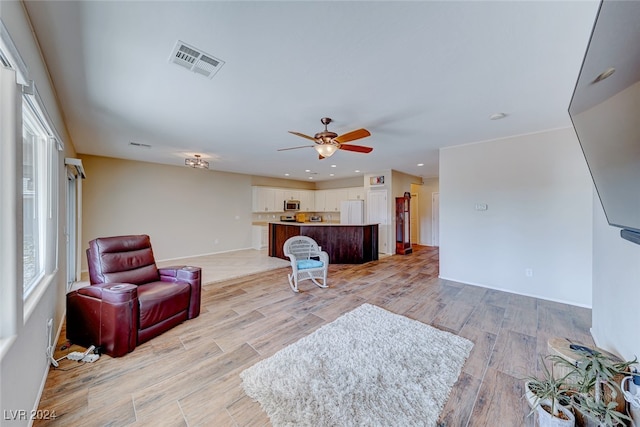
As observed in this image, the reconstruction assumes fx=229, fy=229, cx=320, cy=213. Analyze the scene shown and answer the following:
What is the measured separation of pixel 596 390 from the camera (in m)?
1.30

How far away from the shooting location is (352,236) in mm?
5895

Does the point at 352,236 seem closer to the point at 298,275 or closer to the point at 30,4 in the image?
the point at 298,275

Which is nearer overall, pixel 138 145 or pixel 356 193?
pixel 138 145

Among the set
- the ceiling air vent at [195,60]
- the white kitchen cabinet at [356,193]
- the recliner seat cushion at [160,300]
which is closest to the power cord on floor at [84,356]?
the recliner seat cushion at [160,300]

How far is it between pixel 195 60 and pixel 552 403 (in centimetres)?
337

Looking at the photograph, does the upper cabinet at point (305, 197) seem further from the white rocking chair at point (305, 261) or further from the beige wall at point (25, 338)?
the beige wall at point (25, 338)

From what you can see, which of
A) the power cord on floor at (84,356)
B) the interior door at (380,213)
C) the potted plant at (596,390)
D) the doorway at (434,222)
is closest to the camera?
the potted plant at (596,390)

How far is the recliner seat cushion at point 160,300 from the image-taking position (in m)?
2.34

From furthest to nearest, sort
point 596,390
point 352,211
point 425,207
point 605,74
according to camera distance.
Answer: point 425,207, point 352,211, point 596,390, point 605,74

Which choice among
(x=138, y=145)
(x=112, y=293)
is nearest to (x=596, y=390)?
(x=112, y=293)

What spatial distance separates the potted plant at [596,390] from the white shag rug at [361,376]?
710 mm

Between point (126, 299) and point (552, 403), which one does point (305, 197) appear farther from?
point (552, 403)

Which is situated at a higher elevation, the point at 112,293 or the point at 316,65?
the point at 316,65

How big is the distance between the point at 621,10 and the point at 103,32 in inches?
108
